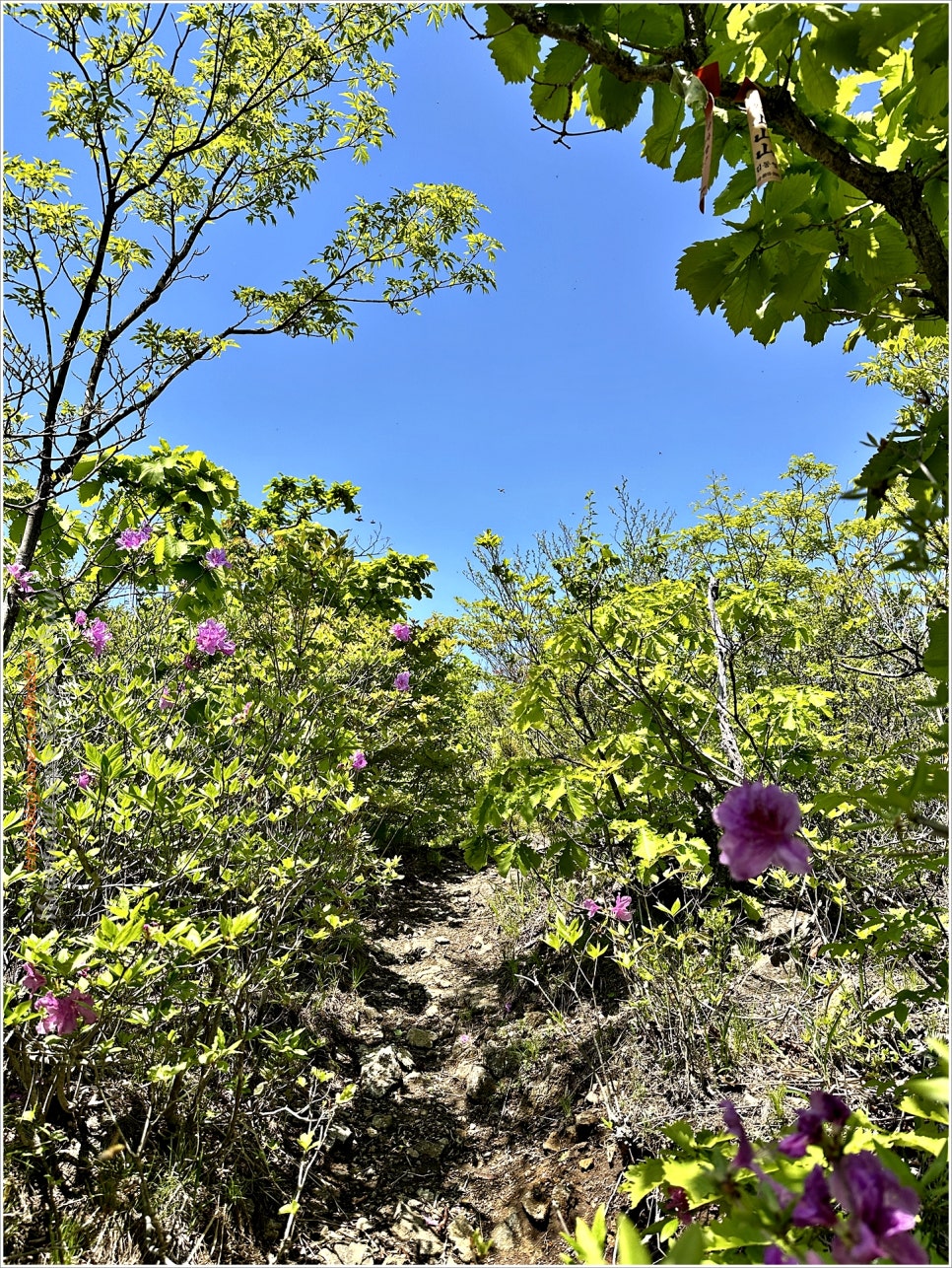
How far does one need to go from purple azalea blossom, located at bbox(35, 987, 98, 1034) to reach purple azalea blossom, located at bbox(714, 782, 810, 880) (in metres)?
1.68

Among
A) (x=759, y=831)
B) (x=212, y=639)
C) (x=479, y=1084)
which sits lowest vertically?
(x=479, y=1084)

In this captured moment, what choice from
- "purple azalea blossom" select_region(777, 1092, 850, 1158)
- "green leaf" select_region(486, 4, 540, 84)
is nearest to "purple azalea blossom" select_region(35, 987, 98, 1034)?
"purple azalea blossom" select_region(777, 1092, 850, 1158)

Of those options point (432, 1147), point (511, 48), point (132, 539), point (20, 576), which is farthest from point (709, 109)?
point (432, 1147)

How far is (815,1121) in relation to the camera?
2.00ft

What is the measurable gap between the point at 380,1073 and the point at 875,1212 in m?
3.31

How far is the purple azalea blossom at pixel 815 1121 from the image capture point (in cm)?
60

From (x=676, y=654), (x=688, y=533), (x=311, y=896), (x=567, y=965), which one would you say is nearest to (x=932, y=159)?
(x=676, y=654)

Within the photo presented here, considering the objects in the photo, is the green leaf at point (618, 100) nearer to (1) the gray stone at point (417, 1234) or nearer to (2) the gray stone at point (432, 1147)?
(1) the gray stone at point (417, 1234)

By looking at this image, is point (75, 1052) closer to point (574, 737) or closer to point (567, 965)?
point (567, 965)

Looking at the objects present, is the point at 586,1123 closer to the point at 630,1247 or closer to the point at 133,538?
the point at 630,1247

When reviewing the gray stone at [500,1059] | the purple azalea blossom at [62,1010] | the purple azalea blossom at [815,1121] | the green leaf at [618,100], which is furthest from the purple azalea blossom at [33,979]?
the gray stone at [500,1059]

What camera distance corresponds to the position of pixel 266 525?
5.77 meters

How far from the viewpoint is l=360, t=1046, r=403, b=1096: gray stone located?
3.11m

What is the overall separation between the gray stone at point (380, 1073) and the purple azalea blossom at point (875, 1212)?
320cm
